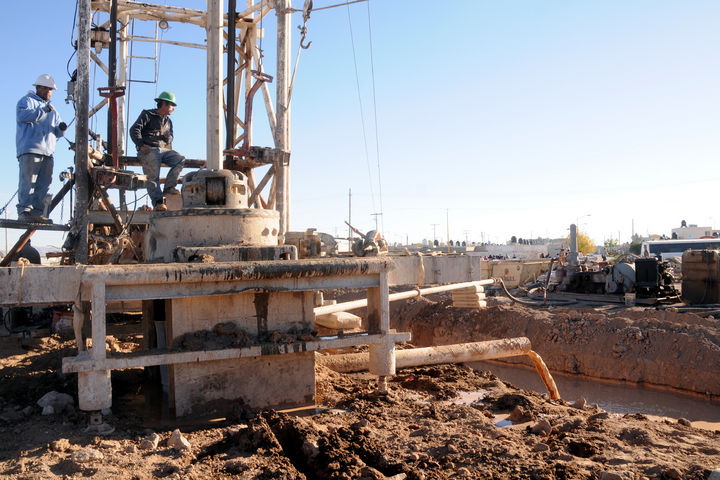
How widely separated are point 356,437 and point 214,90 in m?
5.63

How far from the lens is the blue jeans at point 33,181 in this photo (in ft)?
24.4

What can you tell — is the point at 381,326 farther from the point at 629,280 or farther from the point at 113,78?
the point at 629,280

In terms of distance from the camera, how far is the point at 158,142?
27.8ft

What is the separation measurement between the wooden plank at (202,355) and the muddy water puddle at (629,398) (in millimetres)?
7312

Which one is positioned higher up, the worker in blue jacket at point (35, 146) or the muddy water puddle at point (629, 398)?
the worker in blue jacket at point (35, 146)

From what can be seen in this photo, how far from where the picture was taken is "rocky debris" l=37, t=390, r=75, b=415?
221 inches

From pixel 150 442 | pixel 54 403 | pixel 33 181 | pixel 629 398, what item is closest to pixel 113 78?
pixel 33 181

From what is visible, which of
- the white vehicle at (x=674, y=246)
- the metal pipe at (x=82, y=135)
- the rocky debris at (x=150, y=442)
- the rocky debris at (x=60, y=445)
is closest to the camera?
the rocky debris at (x=60, y=445)

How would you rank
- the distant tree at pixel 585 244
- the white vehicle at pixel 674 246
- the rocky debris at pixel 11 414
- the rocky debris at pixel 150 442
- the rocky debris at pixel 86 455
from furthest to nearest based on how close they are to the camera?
the distant tree at pixel 585 244 < the white vehicle at pixel 674 246 < the rocky debris at pixel 11 414 < the rocky debris at pixel 150 442 < the rocky debris at pixel 86 455

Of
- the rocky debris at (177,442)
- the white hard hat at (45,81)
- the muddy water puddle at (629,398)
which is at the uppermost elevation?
the white hard hat at (45,81)

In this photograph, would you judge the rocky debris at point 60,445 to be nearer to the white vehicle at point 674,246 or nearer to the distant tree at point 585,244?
the white vehicle at point 674,246

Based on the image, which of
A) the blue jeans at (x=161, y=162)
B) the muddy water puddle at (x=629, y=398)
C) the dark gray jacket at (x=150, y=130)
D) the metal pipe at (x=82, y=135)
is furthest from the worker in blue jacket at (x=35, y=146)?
the muddy water puddle at (x=629, y=398)

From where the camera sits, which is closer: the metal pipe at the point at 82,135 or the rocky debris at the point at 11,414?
the rocky debris at the point at 11,414

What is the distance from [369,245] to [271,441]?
330 centimetres
